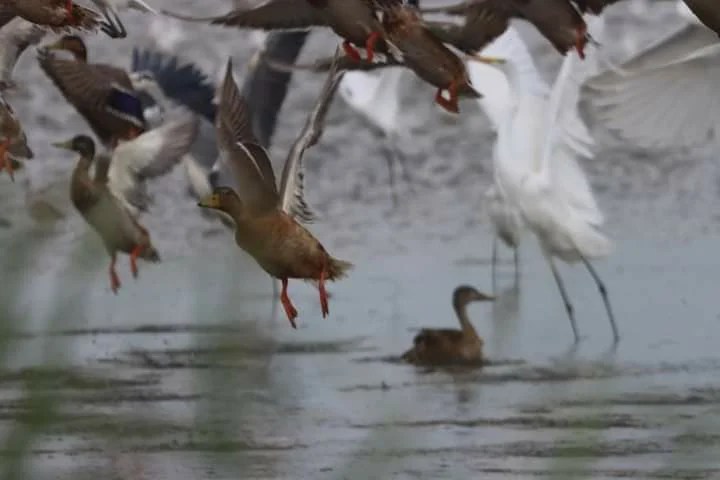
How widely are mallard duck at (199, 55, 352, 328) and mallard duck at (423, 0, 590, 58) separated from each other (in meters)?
0.59

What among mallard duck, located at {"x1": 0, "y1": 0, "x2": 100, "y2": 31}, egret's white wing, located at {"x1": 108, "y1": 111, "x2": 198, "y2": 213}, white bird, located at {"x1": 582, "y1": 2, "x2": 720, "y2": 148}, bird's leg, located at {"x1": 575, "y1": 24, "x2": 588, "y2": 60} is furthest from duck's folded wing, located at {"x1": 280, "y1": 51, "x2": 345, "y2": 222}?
egret's white wing, located at {"x1": 108, "y1": 111, "x2": 198, "y2": 213}

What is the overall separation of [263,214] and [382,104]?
626 centimetres

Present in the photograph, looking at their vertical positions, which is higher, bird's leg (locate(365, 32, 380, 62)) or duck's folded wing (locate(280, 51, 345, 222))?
bird's leg (locate(365, 32, 380, 62))

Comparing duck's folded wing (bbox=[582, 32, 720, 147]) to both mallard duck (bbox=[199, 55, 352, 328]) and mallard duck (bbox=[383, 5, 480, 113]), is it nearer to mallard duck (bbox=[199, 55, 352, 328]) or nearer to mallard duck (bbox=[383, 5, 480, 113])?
mallard duck (bbox=[383, 5, 480, 113])

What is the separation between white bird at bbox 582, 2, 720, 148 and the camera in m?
7.21

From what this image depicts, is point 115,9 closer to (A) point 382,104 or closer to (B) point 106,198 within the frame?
(B) point 106,198

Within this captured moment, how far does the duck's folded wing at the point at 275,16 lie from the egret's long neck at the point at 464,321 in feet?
7.82

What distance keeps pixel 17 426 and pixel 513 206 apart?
20.6 ft

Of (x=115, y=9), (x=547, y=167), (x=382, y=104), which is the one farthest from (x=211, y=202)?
(x=382, y=104)

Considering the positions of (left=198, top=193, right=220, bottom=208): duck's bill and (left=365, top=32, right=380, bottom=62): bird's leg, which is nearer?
(left=365, top=32, right=380, bottom=62): bird's leg

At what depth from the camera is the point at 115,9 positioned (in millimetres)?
5840

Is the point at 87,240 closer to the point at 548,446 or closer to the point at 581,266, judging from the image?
the point at 548,446

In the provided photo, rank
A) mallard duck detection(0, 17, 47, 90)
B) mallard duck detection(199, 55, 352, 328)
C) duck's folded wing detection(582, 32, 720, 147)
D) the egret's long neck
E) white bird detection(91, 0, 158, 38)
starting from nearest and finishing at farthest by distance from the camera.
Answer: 1. mallard duck detection(199, 55, 352, 328)
2. white bird detection(91, 0, 158, 38)
3. mallard duck detection(0, 17, 47, 90)
4. duck's folded wing detection(582, 32, 720, 147)
5. the egret's long neck

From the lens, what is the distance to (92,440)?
5188 millimetres
